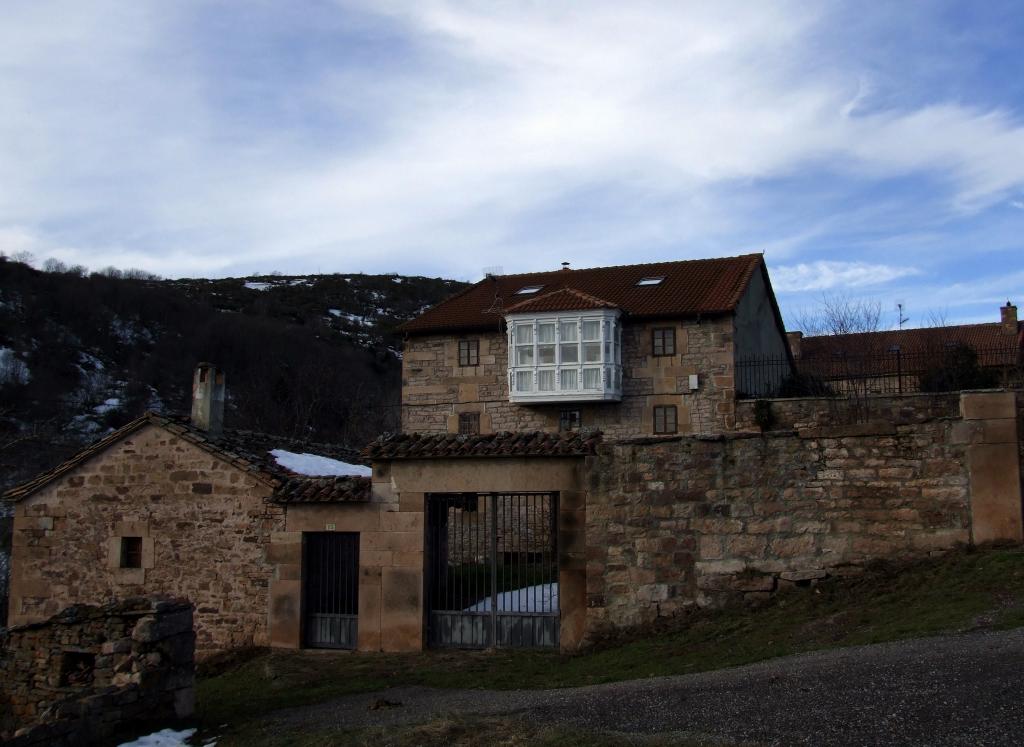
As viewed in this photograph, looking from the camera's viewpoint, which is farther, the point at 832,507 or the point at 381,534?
the point at 381,534

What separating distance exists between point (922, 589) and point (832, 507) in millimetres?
Answer: 1475

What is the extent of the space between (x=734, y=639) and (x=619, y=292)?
20.1 metres

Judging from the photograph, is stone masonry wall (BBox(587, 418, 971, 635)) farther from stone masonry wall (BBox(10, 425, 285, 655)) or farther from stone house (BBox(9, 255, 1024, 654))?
stone masonry wall (BBox(10, 425, 285, 655))

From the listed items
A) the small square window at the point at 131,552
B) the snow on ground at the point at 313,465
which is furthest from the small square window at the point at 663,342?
the small square window at the point at 131,552

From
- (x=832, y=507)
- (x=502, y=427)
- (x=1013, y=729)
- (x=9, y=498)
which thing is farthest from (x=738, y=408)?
(x=1013, y=729)

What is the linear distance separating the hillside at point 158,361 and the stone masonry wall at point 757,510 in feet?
70.0

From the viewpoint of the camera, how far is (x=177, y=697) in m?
9.86

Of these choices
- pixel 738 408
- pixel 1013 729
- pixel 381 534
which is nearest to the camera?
pixel 1013 729

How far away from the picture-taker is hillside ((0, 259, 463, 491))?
43188mm

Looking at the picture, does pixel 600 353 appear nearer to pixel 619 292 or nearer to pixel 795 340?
pixel 619 292

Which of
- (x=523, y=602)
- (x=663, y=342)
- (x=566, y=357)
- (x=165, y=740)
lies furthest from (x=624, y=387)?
(x=165, y=740)

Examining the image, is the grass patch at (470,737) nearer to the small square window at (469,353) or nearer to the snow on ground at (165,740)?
the snow on ground at (165,740)

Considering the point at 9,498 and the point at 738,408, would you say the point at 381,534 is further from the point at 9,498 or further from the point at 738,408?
the point at 738,408

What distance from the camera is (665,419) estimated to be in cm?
2762
